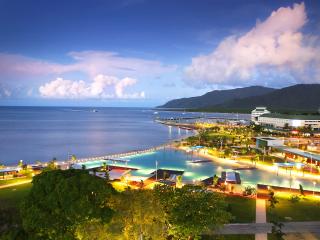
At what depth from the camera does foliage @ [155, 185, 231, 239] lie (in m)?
22.2

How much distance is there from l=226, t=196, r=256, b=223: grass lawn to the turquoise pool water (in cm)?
1202

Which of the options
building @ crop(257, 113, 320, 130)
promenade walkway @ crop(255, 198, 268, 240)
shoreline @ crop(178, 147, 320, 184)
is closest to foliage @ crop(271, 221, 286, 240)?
promenade walkway @ crop(255, 198, 268, 240)

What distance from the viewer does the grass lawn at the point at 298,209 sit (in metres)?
32.2

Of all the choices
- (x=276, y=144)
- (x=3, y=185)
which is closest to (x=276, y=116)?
(x=276, y=144)

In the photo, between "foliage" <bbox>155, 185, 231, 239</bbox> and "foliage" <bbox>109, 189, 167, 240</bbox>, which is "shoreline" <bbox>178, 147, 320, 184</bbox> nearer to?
"foliage" <bbox>155, 185, 231, 239</bbox>

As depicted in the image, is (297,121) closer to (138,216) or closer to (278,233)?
(278,233)

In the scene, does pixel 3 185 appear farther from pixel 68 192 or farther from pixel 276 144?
pixel 276 144

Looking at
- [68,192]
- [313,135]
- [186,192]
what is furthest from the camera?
[313,135]

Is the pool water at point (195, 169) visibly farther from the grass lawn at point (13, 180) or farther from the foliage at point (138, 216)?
the foliage at point (138, 216)

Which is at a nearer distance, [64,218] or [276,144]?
[64,218]

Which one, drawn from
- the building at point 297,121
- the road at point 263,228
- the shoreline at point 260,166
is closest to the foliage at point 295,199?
the road at point 263,228

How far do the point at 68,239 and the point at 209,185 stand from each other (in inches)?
1115

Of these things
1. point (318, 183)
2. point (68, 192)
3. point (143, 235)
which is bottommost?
point (318, 183)

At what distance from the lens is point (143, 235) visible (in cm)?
2103
